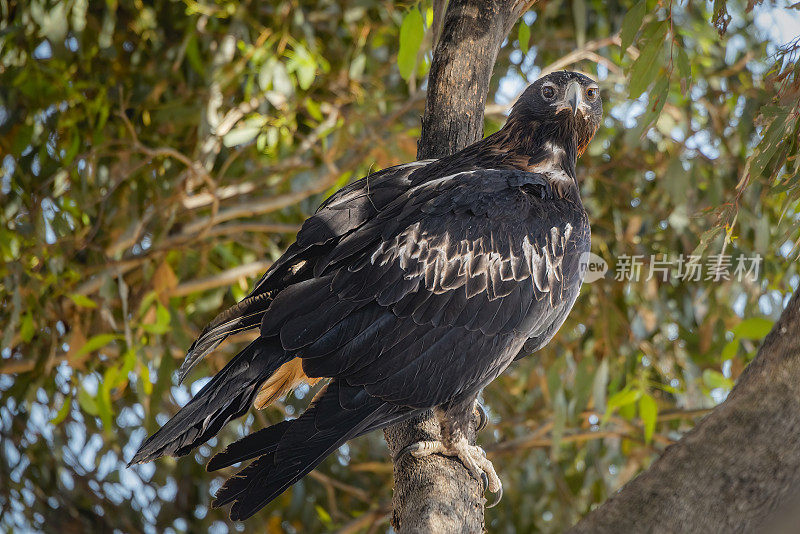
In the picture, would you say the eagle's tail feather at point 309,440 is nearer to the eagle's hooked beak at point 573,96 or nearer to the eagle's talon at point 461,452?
the eagle's talon at point 461,452

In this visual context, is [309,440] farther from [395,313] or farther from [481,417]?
[481,417]

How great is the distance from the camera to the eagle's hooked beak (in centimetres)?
278

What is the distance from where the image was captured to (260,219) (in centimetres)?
491

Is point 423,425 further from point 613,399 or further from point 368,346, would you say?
point 613,399

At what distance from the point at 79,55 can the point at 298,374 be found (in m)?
2.24

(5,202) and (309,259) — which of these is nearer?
(309,259)

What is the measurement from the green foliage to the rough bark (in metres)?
1.81

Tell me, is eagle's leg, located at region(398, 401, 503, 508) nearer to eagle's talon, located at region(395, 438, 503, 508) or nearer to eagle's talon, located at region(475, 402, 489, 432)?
eagle's talon, located at region(395, 438, 503, 508)

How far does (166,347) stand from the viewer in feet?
13.0

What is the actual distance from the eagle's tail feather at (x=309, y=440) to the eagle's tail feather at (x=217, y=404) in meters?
0.15

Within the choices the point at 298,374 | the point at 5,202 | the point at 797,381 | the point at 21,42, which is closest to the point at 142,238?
the point at 5,202

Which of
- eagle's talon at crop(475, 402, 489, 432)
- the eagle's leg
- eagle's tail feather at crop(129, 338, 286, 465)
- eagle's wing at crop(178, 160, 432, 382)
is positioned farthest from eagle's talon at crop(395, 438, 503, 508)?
eagle's wing at crop(178, 160, 432, 382)

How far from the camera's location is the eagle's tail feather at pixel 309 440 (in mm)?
2145

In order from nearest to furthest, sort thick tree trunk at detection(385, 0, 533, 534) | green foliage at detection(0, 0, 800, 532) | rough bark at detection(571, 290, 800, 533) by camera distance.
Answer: rough bark at detection(571, 290, 800, 533)
thick tree trunk at detection(385, 0, 533, 534)
green foliage at detection(0, 0, 800, 532)
